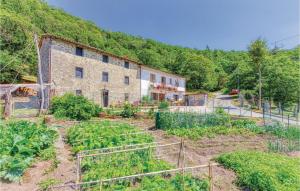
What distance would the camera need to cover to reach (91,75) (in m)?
27.5

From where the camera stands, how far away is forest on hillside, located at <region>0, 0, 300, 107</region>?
30.7 meters

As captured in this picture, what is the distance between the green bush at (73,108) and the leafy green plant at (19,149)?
25.1ft

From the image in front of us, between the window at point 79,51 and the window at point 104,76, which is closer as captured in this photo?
the window at point 79,51

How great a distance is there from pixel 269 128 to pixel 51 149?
39.6ft

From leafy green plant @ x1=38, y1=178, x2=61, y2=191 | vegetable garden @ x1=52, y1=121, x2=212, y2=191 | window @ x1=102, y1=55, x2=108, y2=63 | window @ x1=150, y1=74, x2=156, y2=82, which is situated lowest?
leafy green plant @ x1=38, y1=178, x2=61, y2=191

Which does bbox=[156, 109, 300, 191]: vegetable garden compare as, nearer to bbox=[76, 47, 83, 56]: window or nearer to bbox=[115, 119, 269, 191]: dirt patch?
bbox=[115, 119, 269, 191]: dirt patch

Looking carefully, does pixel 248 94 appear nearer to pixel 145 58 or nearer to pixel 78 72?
pixel 78 72

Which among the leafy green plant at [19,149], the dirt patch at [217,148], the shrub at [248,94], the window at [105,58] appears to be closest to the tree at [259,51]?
the shrub at [248,94]

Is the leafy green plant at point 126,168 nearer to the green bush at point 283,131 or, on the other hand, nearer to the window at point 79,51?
the green bush at point 283,131

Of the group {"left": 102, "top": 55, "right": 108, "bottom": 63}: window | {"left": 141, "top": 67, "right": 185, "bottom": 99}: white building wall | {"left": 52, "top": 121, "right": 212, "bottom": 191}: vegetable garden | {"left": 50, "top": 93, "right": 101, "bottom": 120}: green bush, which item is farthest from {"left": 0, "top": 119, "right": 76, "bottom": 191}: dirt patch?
{"left": 141, "top": 67, "right": 185, "bottom": 99}: white building wall

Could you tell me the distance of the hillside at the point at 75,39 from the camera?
107 ft

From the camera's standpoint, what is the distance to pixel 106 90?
2936 cm

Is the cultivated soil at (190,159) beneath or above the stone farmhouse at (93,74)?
beneath

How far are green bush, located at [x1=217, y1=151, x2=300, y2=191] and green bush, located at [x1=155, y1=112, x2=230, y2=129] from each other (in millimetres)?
5883
